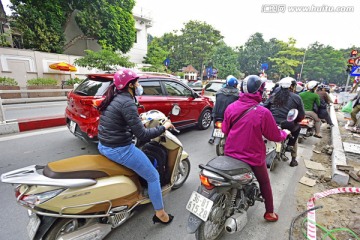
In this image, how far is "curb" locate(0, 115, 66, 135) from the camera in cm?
508

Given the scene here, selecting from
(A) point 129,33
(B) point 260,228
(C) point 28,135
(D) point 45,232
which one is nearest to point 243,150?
(B) point 260,228

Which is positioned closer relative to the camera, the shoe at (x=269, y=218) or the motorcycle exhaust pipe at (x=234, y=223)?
the motorcycle exhaust pipe at (x=234, y=223)

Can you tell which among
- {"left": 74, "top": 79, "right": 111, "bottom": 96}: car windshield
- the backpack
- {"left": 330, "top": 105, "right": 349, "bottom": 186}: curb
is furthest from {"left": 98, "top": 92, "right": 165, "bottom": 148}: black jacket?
{"left": 330, "top": 105, "right": 349, "bottom": 186}: curb

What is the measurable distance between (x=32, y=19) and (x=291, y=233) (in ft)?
63.0

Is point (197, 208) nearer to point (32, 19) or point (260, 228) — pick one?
point (260, 228)

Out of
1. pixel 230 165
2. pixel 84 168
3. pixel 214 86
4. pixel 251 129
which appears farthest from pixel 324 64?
pixel 84 168

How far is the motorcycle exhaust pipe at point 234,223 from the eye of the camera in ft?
6.66

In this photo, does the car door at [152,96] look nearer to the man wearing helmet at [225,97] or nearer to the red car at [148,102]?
the red car at [148,102]

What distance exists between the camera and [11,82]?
12.1m

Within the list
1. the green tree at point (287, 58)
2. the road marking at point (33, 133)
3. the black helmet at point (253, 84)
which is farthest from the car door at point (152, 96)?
the green tree at point (287, 58)

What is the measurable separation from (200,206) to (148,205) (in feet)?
3.74

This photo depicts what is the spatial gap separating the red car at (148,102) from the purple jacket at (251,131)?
250cm

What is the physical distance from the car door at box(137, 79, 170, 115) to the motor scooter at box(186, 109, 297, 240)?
104 inches

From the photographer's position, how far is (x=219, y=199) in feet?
6.70
